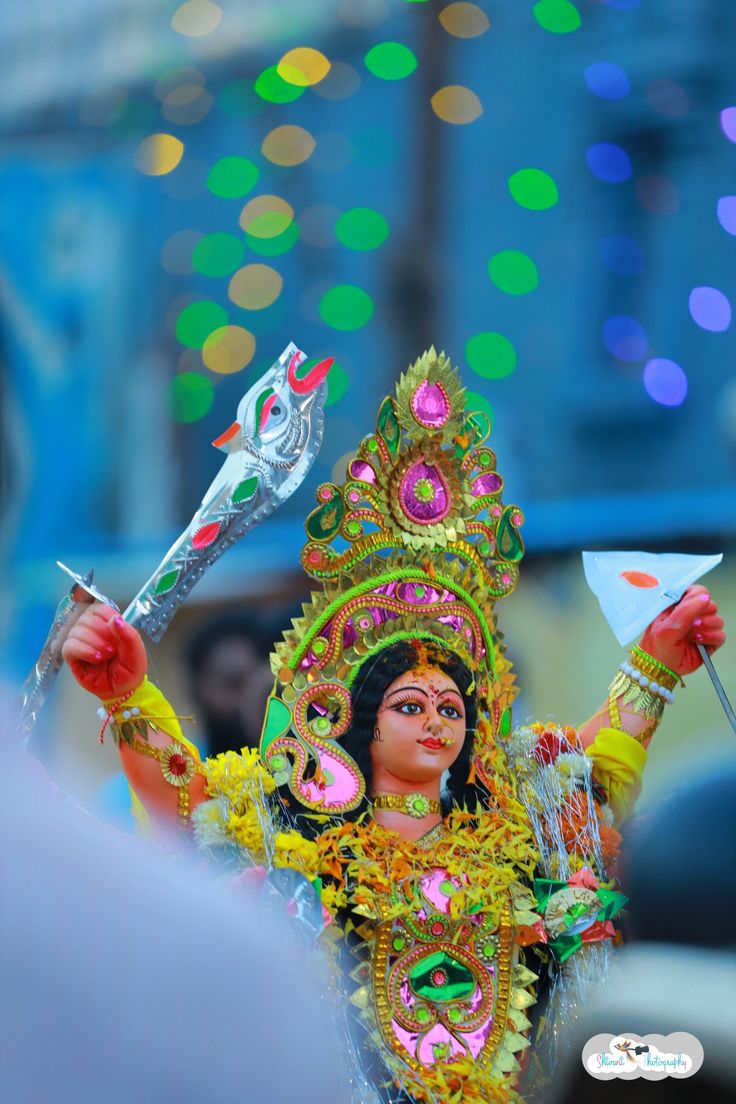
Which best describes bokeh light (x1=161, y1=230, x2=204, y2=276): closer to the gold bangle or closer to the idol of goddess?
the idol of goddess

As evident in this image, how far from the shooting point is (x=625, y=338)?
534cm

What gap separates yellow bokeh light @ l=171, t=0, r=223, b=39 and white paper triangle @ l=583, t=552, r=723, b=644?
3.74 metres

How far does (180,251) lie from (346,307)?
2.32 feet

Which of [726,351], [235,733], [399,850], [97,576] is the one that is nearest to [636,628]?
[399,850]

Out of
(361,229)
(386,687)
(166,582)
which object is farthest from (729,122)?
(166,582)

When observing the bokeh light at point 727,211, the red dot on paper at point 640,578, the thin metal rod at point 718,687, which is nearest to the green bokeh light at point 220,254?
the bokeh light at point 727,211

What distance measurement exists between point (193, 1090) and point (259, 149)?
5255 mm

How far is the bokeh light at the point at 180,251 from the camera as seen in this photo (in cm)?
→ 565

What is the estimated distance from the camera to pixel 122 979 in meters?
0.70

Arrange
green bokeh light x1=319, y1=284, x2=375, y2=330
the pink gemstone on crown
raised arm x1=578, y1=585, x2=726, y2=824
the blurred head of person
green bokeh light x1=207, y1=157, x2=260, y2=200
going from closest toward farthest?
the pink gemstone on crown
raised arm x1=578, y1=585, x2=726, y2=824
the blurred head of person
green bokeh light x1=319, y1=284, x2=375, y2=330
green bokeh light x1=207, y1=157, x2=260, y2=200

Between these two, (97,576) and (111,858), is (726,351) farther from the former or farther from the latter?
(111,858)

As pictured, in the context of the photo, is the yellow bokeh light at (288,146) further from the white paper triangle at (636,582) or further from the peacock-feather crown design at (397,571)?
the white paper triangle at (636,582)

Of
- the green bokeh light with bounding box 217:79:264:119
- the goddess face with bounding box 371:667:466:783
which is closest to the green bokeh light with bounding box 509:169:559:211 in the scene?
the green bokeh light with bounding box 217:79:264:119

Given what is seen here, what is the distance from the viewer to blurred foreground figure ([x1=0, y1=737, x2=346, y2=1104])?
687 mm
